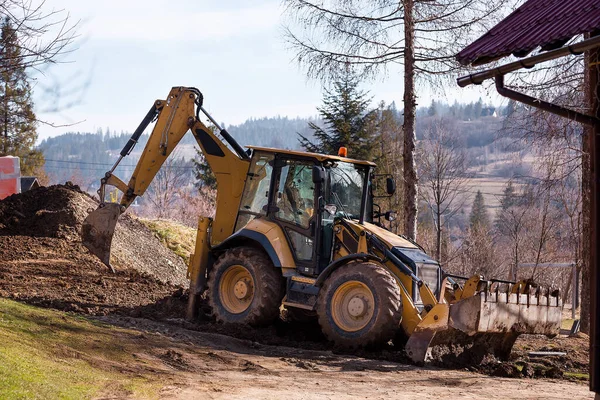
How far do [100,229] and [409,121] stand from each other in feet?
20.6

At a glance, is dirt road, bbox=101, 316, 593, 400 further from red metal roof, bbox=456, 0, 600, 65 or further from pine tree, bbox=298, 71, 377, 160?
pine tree, bbox=298, 71, 377, 160

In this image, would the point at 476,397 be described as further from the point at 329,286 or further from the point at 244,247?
the point at 244,247

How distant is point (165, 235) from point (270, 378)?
13.4m

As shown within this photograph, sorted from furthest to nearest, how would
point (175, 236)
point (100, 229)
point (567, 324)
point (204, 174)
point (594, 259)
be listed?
point (204, 174) → point (175, 236) → point (567, 324) → point (100, 229) → point (594, 259)

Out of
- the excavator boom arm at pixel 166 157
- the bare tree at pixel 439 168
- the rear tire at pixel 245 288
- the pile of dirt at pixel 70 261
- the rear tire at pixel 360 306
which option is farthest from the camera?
the bare tree at pixel 439 168

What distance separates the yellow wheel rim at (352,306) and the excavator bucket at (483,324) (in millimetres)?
754

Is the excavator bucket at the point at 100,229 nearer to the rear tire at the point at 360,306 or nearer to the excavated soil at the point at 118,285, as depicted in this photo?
the excavated soil at the point at 118,285

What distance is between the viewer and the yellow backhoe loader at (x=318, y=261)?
413 inches

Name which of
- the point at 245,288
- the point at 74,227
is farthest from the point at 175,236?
the point at 245,288

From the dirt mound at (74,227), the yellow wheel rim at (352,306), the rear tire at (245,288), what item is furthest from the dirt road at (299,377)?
the dirt mound at (74,227)

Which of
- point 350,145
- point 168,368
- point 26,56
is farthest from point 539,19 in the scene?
point 350,145

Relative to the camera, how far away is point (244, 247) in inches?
479

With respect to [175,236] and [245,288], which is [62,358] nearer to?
[245,288]

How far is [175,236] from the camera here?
2173 cm
